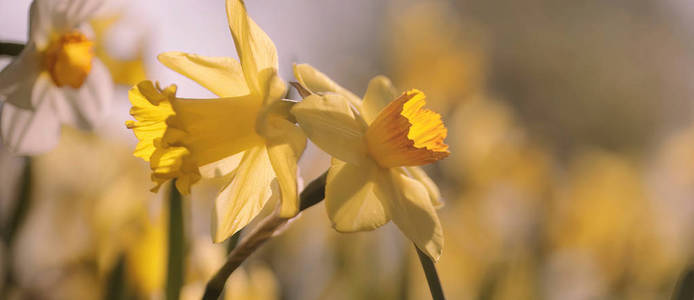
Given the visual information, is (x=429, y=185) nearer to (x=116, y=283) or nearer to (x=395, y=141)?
(x=395, y=141)

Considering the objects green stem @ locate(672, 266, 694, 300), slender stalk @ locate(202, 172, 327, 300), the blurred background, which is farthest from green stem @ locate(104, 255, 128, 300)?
green stem @ locate(672, 266, 694, 300)

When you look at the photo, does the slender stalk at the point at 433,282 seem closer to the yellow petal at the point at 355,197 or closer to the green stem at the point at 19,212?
the yellow petal at the point at 355,197

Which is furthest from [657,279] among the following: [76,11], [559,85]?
[559,85]

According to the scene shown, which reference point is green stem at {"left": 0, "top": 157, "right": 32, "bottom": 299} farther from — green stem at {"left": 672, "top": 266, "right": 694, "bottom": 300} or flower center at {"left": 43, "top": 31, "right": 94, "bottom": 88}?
green stem at {"left": 672, "top": 266, "right": 694, "bottom": 300}

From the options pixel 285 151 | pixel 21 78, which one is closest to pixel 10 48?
pixel 21 78

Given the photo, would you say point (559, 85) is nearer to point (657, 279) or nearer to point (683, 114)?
point (683, 114)
